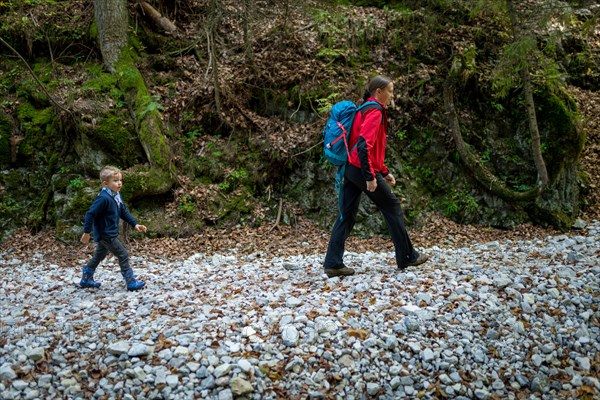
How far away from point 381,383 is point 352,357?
1.11 feet

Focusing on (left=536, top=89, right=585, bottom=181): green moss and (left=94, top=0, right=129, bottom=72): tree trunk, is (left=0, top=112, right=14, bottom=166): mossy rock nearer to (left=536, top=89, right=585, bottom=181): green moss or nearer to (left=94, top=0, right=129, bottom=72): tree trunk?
(left=94, top=0, right=129, bottom=72): tree trunk

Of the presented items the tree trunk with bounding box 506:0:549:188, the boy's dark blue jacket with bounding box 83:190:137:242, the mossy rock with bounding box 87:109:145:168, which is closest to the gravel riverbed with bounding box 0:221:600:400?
the boy's dark blue jacket with bounding box 83:190:137:242

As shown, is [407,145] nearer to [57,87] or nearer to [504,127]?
[504,127]

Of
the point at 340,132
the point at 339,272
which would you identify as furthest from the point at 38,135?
the point at 339,272

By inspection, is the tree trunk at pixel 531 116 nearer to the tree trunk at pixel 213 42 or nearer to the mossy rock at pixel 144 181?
the tree trunk at pixel 213 42

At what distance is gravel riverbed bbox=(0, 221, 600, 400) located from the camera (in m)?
3.62

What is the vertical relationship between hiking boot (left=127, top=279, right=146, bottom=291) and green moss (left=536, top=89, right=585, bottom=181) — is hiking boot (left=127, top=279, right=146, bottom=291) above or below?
below

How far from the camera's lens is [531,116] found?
8180 millimetres

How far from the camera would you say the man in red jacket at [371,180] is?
16.6 feet

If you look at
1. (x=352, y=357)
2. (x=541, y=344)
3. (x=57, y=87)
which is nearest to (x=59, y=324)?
(x=352, y=357)

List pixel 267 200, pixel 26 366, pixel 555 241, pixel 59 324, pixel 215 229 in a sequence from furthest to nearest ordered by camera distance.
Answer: pixel 267 200 < pixel 215 229 < pixel 555 241 < pixel 59 324 < pixel 26 366

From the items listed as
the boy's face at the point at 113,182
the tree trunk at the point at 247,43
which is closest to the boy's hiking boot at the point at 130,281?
the boy's face at the point at 113,182

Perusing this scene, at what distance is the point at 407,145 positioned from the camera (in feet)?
30.8

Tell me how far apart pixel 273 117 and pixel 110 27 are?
4.29 meters
